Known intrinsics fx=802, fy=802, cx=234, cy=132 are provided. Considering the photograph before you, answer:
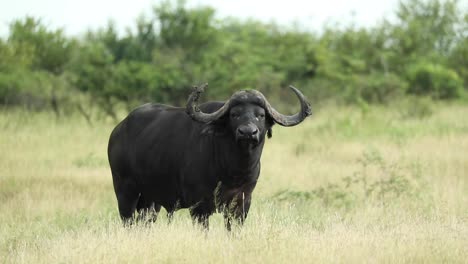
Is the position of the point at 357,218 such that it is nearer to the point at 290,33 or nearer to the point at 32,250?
the point at 32,250

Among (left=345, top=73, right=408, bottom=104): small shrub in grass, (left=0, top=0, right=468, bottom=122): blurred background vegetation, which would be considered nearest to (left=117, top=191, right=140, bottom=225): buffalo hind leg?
(left=0, top=0, right=468, bottom=122): blurred background vegetation

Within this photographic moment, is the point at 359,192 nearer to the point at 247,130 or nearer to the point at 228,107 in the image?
the point at 228,107

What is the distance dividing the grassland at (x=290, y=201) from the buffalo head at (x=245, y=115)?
29.5 inches

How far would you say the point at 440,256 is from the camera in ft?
19.7

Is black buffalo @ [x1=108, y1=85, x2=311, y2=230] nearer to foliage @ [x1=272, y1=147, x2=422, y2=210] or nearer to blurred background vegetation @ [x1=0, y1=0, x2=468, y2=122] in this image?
foliage @ [x1=272, y1=147, x2=422, y2=210]

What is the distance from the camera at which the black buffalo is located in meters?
6.84

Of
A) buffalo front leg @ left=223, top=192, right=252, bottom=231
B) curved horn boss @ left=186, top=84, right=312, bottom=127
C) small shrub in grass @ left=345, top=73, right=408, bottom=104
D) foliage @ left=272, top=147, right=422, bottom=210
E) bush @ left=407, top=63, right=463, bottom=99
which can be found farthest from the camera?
bush @ left=407, top=63, right=463, bottom=99

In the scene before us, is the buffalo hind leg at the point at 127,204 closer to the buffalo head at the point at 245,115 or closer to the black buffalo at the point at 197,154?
the black buffalo at the point at 197,154

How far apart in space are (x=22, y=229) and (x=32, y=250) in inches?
53.4

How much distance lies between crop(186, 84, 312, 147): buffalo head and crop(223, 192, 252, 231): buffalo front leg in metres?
0.56

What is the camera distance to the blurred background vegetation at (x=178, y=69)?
78.3ft

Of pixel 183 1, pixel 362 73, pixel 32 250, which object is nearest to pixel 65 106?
pixel 183 1

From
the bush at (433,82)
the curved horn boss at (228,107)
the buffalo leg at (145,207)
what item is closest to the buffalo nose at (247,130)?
the curved horn boss at (228,107)

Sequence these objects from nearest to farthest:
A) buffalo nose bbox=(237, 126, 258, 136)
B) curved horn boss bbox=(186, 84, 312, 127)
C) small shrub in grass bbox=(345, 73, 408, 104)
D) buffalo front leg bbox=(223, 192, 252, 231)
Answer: buffalo nose bbox=(237, 126, 258, 136)
curved horn boss bbox=(186, 84, 312, 127)
buffalo front leg bbox=(223, 192, 252, 231)
small shrub in grass bbox=(345, 73, 408, 104)
